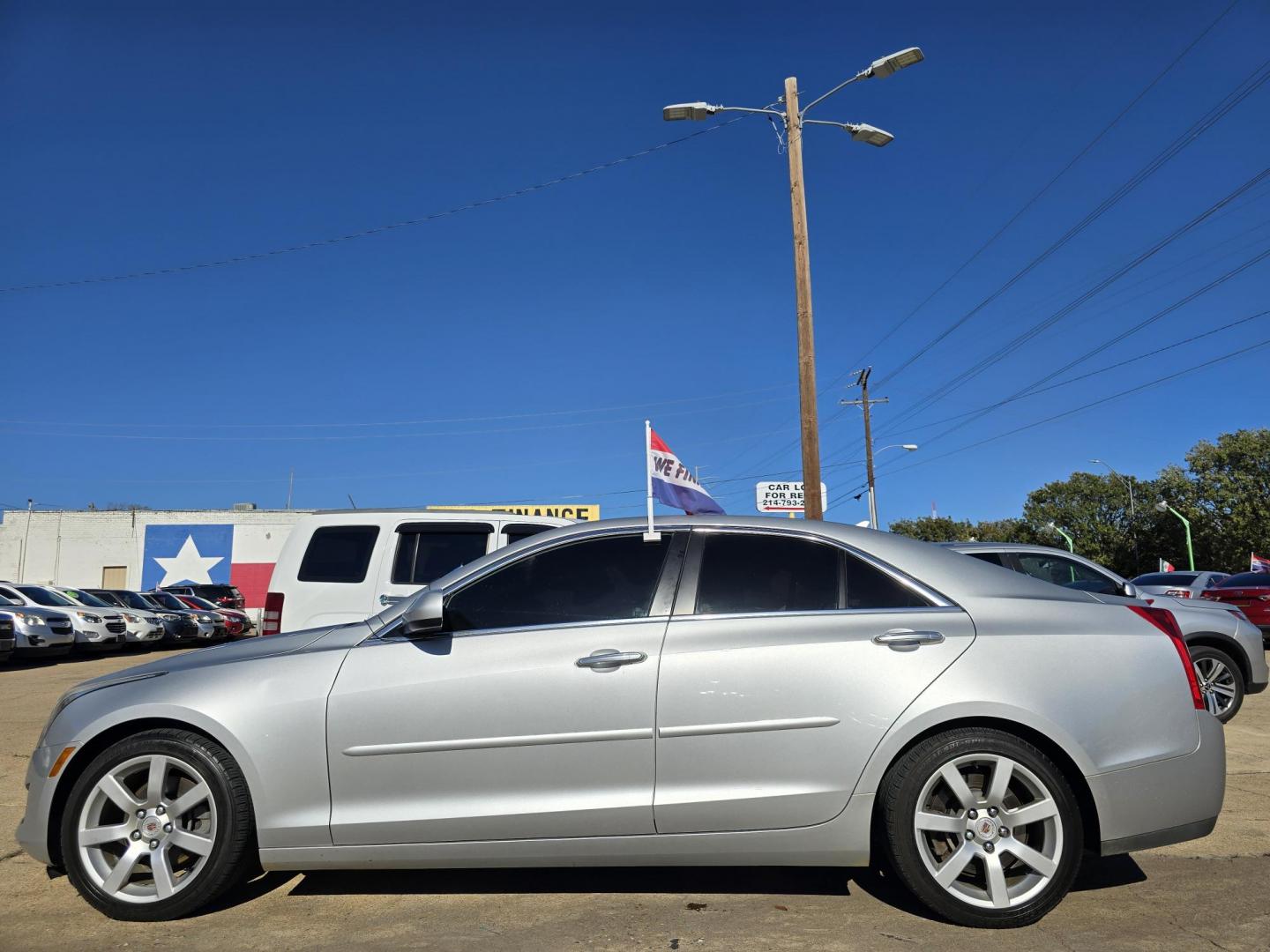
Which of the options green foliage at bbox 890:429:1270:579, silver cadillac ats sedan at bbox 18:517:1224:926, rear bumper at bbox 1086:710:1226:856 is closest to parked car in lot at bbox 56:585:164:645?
silver cadillac ats sedan at bbox 18:517:1224:926

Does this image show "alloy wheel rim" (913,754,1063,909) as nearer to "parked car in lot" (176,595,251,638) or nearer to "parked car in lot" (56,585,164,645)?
"parked car in lot" (56,585,164,645)

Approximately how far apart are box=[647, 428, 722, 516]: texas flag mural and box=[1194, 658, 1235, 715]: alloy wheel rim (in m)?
4.91

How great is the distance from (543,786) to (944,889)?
5.29 ft

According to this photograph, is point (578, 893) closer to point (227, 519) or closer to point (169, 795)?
point (169, 795)

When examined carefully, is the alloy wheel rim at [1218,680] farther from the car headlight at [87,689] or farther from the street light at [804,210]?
the car headlight at [87,689]

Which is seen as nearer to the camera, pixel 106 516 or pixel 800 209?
pixel 800 209

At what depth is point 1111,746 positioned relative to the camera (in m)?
3.48

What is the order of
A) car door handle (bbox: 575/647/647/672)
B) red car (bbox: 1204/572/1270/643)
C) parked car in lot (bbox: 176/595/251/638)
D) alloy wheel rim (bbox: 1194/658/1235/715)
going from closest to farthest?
car door handle (bbox: 575/647/647/672), alloy wheel rim (bbox: 1194/658/1235/715), red car (bbox: 1204/572/1270/643), parked car in lot (bbox: 176/595/251/638)

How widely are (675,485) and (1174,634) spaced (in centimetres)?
386

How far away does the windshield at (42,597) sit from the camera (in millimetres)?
18844

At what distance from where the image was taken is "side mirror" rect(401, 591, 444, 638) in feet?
12.0

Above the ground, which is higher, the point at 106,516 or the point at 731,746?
the point at 106,516

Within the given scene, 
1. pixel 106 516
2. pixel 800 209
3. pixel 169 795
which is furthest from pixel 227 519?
pixel 169 795

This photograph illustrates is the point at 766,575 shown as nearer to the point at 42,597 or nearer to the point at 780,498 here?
the point at 780,498
